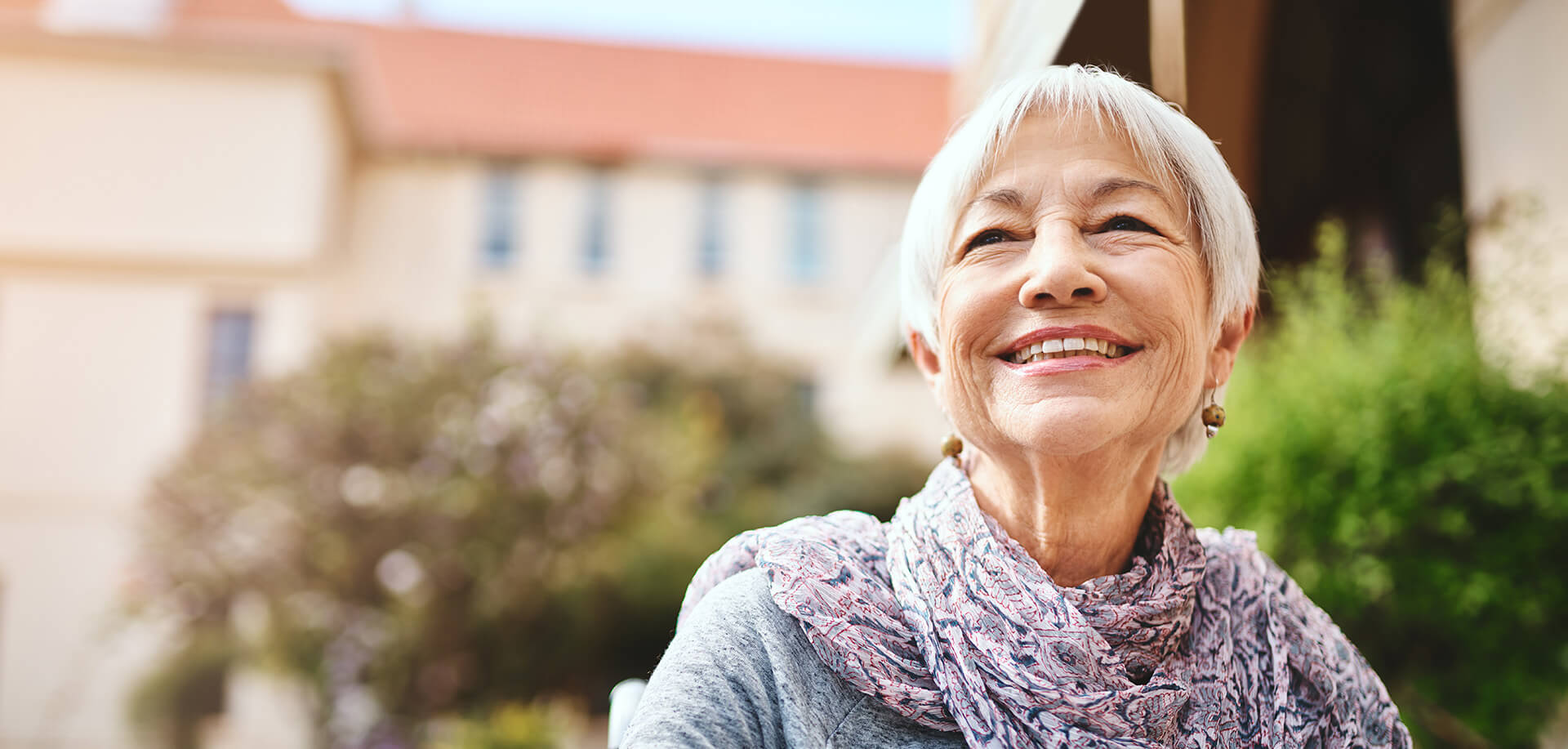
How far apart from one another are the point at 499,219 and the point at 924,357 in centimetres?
1835

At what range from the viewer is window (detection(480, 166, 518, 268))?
18.5 metres

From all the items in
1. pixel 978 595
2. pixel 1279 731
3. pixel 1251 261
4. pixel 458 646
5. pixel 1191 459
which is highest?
pixel 1251 261

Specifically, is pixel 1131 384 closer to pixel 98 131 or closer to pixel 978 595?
pixel 978 595

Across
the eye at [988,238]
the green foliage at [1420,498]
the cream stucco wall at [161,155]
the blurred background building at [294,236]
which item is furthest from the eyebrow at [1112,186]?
the cream stucco wall at [161,155]

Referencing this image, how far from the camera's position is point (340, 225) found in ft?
57.8

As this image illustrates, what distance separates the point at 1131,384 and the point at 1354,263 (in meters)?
4.64

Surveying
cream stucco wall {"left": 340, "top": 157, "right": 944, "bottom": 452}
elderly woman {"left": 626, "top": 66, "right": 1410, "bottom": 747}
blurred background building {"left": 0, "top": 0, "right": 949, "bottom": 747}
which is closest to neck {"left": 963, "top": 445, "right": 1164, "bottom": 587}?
elderly woman {"left": 626, "top": 66, "right": 1410, "bottom": 747}

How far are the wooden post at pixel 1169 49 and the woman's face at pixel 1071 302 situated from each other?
0.59 metres

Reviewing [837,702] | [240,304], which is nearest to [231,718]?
[240,304]

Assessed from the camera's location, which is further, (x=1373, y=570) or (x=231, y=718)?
(x=231, y=718)

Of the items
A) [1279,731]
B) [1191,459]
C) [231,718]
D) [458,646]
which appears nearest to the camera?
[1279,731]

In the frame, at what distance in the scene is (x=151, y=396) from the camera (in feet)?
50.3

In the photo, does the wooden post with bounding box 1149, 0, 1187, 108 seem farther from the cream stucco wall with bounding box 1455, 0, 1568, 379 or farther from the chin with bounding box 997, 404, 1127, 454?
the cream stucco wall with bounding box 1455, 0, 1568, 379

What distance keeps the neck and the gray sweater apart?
0.25 meters
